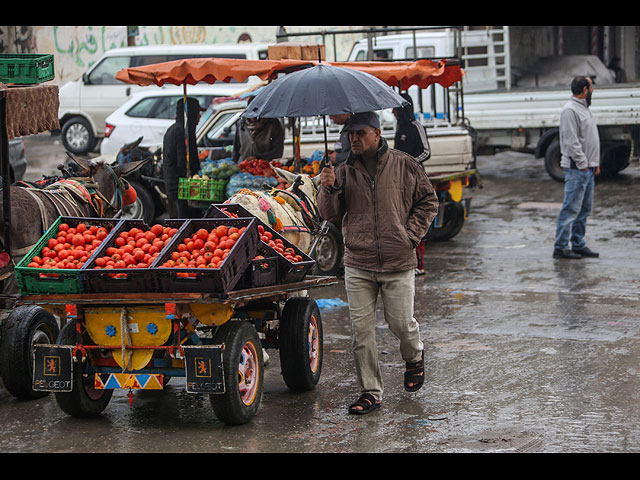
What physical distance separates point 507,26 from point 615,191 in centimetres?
361

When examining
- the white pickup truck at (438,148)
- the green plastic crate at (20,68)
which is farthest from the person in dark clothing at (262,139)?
the green plastic crate at (20,68)

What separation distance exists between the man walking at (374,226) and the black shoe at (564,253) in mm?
5518

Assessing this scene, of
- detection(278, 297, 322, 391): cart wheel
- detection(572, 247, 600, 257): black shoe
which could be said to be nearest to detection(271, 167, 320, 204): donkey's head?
detection(278, 297, 322, 391): cart wheel

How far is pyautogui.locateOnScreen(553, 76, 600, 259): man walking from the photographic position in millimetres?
11133

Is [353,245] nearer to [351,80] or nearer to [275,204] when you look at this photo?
[351,80]

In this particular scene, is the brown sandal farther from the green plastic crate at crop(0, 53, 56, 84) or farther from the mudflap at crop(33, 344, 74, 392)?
the green plastic crate at crop(0, 53, 56, 84)

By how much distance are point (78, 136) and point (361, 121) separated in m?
15.5

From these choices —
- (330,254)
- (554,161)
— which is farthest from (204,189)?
(554,161)

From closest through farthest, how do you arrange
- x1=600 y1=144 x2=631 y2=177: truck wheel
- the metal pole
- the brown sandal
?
1. the brown sandal
2. the metal pole
3. x1=600 y1=144 x2=631 y2=177: truck wheel

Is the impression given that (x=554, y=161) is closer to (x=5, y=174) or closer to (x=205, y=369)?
(x=5, y=174)

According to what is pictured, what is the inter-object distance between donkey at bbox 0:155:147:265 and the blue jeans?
5.39m

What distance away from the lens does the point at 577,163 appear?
11164 mm

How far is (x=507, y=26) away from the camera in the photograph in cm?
1711

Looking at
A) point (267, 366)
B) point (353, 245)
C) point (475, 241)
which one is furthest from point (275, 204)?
point (475, 241)
